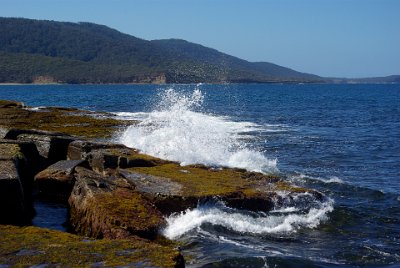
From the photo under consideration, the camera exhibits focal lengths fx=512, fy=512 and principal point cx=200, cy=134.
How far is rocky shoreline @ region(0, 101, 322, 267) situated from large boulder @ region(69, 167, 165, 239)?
0.02 metres

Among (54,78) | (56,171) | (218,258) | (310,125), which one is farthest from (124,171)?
(54,78)

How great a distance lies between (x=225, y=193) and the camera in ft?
38.1

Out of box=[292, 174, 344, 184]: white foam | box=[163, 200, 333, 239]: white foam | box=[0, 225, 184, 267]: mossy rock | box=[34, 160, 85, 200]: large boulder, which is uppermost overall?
box=[0, 225, 184, 267]: mossy rock

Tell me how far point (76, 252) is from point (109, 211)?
2.68 m

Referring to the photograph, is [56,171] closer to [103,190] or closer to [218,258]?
[103,190]

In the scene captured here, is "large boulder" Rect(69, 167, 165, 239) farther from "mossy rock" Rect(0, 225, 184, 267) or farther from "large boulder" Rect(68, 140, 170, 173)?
"large boulder" Rect(68, 140, 170, 173)

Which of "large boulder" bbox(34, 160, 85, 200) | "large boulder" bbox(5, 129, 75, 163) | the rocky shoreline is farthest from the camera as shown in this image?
"large boulder" bbox(5, 129, 75, 163)

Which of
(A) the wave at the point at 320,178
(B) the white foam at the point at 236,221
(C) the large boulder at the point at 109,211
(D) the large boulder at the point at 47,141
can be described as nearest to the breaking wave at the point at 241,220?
(B) the white foam at the point at 236,221

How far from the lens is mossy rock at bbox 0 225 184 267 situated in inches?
244

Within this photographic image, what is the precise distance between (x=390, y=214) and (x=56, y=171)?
28.2 ft

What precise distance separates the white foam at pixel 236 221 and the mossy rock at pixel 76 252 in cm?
330

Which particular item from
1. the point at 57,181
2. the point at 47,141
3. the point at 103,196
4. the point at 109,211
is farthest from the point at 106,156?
the point at 109,211

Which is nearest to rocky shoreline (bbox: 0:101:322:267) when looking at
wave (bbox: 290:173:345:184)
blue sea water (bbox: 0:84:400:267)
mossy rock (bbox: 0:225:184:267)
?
mossy rock (bbox: 0:225:184:267)

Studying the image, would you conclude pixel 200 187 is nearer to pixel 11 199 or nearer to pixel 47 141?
pixel 11 199
